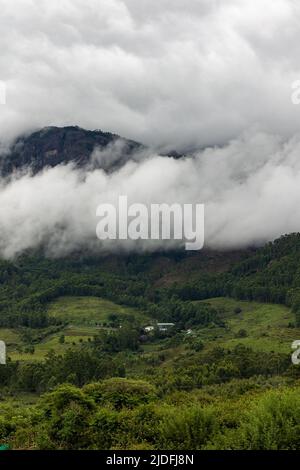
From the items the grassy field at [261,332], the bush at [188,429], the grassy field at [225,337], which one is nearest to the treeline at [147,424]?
the bush at [188,429]

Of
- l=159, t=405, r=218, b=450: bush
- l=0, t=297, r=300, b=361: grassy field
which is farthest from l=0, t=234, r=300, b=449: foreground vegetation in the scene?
l=0, t=297, r=300, b=361: grassy field

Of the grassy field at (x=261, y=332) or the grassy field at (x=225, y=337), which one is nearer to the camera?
the grassy field at (x=261, y=332)

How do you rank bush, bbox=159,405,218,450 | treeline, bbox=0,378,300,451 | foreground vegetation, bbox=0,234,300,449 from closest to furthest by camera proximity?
treeline, bbox=0,378,300,451
bush, bbox=159,405,218,450
foreground vegetation, bbox=0,234,300,449

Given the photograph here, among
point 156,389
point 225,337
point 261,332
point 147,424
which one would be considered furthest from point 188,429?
point 225,337

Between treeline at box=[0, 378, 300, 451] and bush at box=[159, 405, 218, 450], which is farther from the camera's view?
bush at box=[159, 405, 218, 450]

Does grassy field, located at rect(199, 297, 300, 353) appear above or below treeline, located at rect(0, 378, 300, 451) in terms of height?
below

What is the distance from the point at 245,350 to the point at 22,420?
301 ft

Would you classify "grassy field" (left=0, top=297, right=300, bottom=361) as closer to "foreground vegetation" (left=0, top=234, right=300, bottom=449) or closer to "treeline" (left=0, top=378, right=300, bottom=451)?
"foreground vegetation" (left=0, top=234, right=300, bottom=449)

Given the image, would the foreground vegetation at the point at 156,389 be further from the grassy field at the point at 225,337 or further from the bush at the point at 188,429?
the grassy field at the point at 225,337

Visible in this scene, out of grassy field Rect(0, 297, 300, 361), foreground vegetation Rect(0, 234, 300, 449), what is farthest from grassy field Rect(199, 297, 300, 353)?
foreground vegetation Rect(0, 234, 300, 449)

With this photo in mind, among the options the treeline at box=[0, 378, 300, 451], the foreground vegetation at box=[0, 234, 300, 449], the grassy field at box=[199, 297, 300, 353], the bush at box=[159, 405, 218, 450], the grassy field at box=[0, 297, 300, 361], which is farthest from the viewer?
the grassy field at box=[0, 297, 300, 361]
